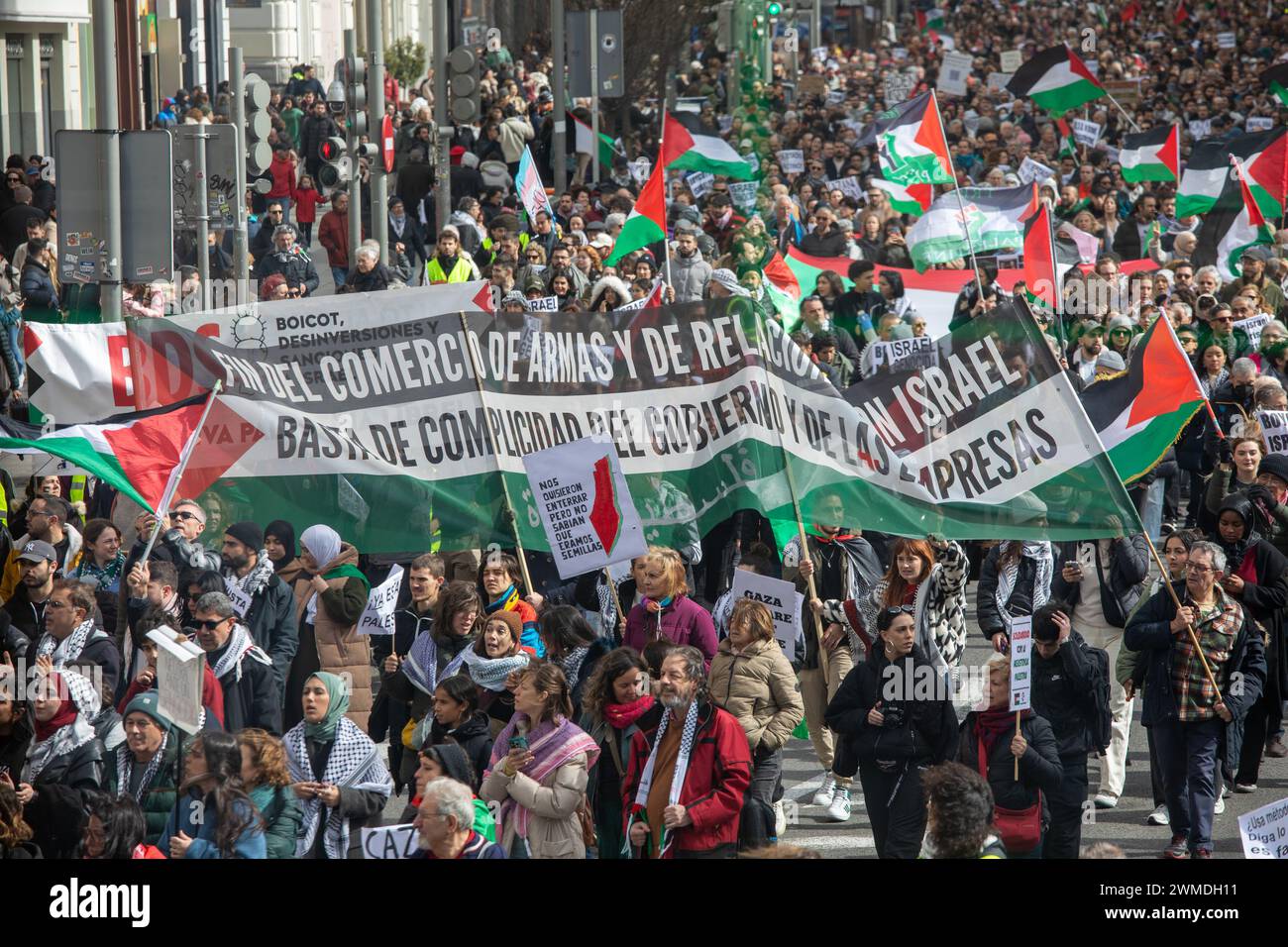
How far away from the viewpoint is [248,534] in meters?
9.55

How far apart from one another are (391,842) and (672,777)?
129cm

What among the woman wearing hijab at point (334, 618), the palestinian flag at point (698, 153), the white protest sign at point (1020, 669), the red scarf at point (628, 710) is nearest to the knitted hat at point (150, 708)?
the red scarf at point (628, 710)

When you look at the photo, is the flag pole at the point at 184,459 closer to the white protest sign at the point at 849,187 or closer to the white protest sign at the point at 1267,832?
the white protest sign at the point at 1267,832

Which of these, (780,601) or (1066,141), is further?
(1066,141)

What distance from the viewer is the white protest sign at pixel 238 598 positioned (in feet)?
31.2

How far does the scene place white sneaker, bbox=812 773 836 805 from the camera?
9484 mm

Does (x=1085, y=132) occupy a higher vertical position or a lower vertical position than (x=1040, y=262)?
higher

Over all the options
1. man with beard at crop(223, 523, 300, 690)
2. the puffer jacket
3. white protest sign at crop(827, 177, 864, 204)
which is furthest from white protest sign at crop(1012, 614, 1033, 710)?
white protest sign at crop(827, 177, 864, 204)

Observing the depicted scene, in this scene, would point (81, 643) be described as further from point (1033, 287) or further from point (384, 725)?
point (1033, 287)

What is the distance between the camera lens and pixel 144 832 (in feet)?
23.8

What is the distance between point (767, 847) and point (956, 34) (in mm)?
59911

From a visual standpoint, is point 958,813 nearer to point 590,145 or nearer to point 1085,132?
point 1085,132

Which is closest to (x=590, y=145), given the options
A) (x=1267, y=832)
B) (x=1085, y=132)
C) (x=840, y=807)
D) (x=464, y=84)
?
(x=1085, y=132)

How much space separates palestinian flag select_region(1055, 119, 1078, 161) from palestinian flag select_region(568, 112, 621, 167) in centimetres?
676
